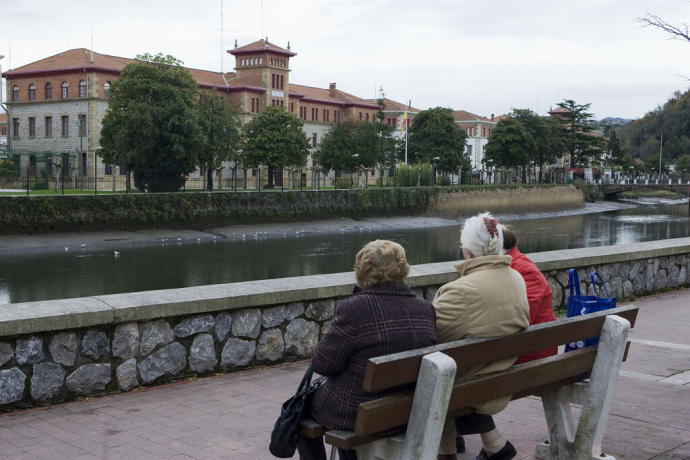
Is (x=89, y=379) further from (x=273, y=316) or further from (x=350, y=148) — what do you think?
(x=350, y=148)

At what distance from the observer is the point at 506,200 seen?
62.6m

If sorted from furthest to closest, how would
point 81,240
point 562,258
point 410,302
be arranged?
point 81,240, point 562,258, point 410,302

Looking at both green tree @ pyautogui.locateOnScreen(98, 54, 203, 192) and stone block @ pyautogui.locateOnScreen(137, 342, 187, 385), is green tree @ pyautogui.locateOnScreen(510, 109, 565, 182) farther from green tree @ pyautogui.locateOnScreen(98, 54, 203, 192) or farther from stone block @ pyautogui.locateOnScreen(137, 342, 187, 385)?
stone block @ pyautogui.locateOnScreen(137, 342, 187, 385)

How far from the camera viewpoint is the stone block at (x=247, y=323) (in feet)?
20.4

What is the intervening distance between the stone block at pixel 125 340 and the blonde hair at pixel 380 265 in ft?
8.64

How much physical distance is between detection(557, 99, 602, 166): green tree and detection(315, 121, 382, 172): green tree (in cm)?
2690

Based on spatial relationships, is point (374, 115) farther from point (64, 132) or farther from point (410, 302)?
point (410, 302)

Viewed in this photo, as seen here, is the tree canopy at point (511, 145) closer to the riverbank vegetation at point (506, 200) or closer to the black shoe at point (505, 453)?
the riverbank vegetation at point (506, 200)

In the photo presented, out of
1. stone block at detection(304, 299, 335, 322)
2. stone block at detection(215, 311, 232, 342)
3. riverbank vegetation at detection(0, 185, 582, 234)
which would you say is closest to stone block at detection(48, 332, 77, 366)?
stone block at detection(215, 311, 232, 342)

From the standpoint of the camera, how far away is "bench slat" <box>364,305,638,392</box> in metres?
3.20

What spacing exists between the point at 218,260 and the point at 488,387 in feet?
88.1

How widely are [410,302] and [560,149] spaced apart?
285ft

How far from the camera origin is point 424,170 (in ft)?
199

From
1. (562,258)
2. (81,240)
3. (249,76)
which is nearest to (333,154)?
(249,76)
